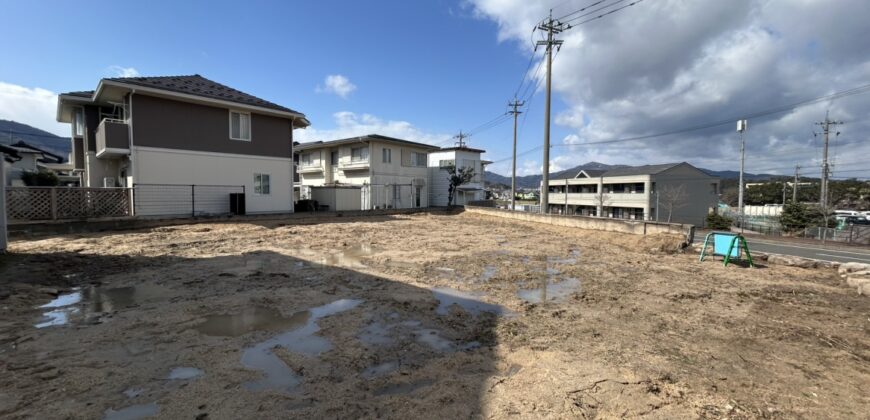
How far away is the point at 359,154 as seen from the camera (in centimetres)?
2628

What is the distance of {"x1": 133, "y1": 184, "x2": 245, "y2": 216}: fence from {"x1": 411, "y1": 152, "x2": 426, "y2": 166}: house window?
1414 cm

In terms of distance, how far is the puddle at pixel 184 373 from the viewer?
2865 mm

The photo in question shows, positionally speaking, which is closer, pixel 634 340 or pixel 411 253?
pixel 634 340

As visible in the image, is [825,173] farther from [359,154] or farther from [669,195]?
[359,154]

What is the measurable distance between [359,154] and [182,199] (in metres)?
13.3

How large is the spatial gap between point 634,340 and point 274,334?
12.8 ft

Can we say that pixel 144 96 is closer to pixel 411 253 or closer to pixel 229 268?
pixel 229 268

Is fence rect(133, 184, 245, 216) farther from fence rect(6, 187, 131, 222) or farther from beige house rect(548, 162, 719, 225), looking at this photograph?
beige house rect(548, 162, 719, 225)

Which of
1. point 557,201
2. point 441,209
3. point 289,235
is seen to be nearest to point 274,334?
point 289,235

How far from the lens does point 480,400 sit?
8.60 feet

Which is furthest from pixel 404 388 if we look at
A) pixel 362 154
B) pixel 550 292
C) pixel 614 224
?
pixel 362 154

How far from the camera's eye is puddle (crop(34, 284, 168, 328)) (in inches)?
165

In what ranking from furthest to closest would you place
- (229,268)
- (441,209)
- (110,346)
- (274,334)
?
(441,209) < (229,268) < (274,334) < (110,346)

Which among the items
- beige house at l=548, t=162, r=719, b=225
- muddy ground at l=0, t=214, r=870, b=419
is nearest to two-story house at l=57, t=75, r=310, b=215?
muddy ground at l=0, t=214, r=870, b=419
